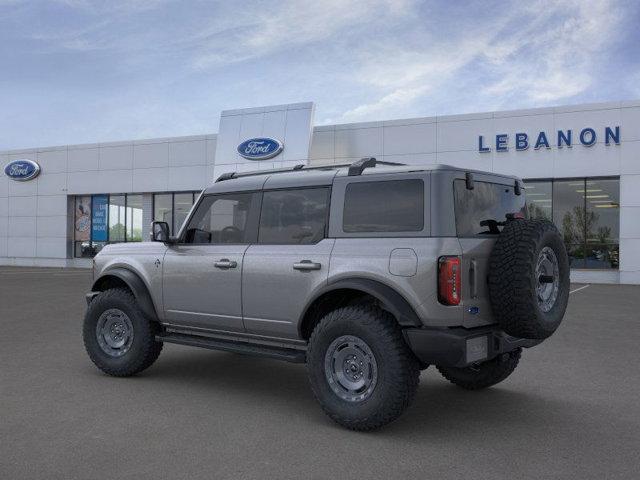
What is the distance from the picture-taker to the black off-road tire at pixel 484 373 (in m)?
5.80

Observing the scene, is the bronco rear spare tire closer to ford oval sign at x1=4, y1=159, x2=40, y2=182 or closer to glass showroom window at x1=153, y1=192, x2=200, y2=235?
glass showroom window at x1=153, y1=192, x2=200, y2=235

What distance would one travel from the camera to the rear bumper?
446 centimetres

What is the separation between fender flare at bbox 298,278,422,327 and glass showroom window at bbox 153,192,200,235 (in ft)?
80.6

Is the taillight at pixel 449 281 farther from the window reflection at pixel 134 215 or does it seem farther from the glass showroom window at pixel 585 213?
the window reflection at pixel 134 215

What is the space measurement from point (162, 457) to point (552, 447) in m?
2.66

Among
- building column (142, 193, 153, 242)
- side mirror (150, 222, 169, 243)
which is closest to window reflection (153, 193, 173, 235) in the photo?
building column (142, 193, 153, 242)

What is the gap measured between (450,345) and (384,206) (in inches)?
48.1

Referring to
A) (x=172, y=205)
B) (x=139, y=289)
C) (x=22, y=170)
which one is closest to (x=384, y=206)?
(x=139, y=289)

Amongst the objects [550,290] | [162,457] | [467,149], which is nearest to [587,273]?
[467,149]

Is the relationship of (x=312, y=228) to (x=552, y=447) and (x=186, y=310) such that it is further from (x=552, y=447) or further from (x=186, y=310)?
(x=552, y=447)

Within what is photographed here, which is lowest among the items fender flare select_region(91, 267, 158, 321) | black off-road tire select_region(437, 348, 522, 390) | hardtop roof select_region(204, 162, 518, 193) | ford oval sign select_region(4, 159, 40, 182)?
black off-road tire select_region(437, 348, 522, 390)

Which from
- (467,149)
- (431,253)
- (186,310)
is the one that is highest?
(467,149)

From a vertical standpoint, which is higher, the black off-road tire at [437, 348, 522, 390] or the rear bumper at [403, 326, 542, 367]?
the rear bumper at [403, 326, 542, 367]

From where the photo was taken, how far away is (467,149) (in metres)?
23.5
